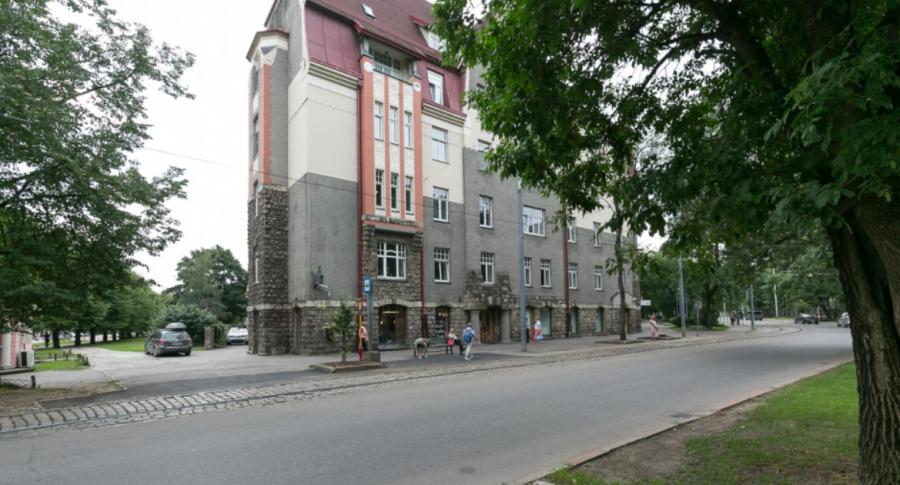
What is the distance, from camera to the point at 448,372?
16578 mm

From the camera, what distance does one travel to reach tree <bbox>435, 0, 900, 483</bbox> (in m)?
3.52

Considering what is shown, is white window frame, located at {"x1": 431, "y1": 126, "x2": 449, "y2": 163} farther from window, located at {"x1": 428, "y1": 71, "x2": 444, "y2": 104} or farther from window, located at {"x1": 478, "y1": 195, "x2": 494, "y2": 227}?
window, located at {"x1": 478, "y1": 195, "x2": 494, "y2": 227}

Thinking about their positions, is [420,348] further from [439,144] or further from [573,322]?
[573,322]

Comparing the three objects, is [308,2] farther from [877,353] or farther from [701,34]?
[877,353]

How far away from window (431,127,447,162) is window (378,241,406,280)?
244 inches

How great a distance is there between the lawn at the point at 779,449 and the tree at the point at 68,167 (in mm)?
13480

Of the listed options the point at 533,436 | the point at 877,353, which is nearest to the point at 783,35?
the point at 877,353

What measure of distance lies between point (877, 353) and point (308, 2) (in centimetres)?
2707

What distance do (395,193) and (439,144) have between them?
507cm

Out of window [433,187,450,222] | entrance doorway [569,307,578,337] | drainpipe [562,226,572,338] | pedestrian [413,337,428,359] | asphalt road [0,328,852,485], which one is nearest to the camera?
asphalt road [0,328,852,485]

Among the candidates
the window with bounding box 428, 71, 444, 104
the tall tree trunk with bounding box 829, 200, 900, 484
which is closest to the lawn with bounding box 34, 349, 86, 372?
the window with bounding box 428, 71, 444, 104

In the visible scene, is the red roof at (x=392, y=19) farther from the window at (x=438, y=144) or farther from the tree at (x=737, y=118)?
the tree at (x=737, y=118)

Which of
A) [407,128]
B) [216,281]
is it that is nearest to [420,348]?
[407,128]

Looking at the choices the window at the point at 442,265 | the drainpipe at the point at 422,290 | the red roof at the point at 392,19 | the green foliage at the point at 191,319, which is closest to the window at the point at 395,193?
the drainpipe at the point at 422,290
